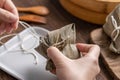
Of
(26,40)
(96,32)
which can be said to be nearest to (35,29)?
(26,40)

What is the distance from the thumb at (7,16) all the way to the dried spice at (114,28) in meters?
0.22

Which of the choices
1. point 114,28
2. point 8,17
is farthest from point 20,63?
point 114,28

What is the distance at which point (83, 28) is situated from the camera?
71 centimetres

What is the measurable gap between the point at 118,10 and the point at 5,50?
10.6 inches

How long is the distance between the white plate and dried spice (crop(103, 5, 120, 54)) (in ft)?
0.50

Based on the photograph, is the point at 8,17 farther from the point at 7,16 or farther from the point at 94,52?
the point at 94,52

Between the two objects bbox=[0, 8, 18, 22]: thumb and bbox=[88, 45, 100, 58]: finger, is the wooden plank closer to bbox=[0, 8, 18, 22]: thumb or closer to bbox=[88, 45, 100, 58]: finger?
bbox=[88, 45, 100, 58]: finger

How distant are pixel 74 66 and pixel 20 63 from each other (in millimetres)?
151

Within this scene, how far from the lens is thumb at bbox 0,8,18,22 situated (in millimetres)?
550

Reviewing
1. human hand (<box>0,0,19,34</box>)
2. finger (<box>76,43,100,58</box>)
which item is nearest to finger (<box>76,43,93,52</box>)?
finger (<box>76,43,100,58</box>)

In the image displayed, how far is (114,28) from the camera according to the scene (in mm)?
627

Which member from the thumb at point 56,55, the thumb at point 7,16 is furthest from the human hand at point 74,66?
the thumb at point 7,16

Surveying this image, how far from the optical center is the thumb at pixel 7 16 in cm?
55

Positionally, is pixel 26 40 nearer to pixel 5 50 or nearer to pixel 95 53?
pixel 5 50
